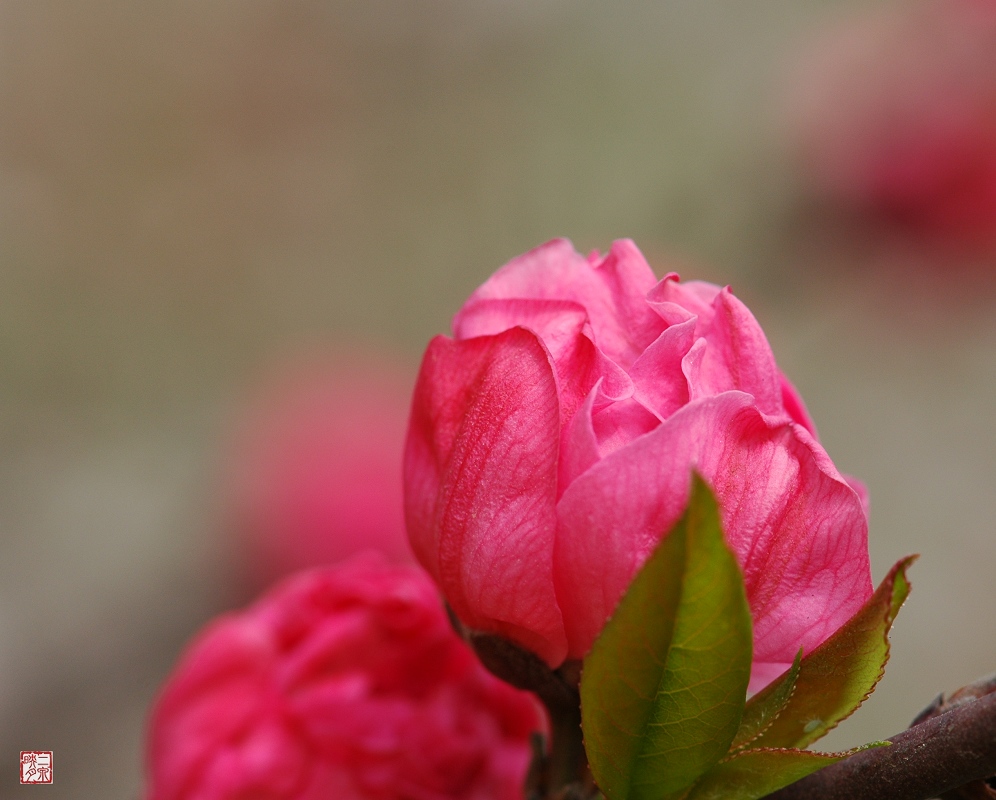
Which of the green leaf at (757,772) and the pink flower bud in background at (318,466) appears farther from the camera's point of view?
the pink flower bud in background at (318,466)

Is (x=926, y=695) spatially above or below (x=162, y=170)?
below

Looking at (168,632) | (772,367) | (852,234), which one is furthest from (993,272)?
(168,632)

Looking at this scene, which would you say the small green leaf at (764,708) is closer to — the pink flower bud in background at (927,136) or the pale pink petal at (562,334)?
the pale pink petal at (562,334)

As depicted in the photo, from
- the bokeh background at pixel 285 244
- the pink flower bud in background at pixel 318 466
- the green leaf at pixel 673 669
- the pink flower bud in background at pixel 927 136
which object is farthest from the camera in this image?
the bokeh background at pixel 285 244

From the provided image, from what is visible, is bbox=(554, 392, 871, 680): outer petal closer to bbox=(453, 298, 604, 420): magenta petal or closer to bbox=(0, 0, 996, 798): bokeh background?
bbox=(453, 298, 604, 420): magenta petal

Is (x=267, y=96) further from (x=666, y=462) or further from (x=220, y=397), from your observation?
(x=666, y=462)

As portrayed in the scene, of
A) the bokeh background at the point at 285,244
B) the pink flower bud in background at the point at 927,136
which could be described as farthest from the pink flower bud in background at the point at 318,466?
the pink flower bud in background at the point at 927,136
